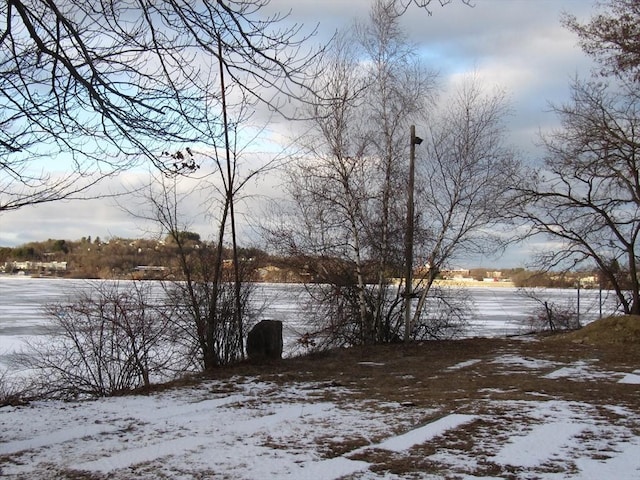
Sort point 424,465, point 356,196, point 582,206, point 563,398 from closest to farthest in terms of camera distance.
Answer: point 424,465 → point 563,398 → point 356,196 → point 582,206

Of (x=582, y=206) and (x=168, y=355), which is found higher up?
(x=582, y=206)

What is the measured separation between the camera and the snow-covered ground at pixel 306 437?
408cm

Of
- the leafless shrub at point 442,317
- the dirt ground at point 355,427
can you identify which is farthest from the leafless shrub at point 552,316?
the dirt ground at point 355,427

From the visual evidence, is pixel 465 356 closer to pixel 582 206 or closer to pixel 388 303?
pixel 388 303

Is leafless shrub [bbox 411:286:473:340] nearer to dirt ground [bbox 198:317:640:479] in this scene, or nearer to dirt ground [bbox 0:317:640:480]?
dirt ground [bbox 198:317:640:479]

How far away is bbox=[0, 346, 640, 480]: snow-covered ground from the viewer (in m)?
4.08

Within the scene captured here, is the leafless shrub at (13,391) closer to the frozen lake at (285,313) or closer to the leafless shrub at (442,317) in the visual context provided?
the frozen lake at (285,313)

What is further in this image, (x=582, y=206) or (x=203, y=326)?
(x=582, y=206)

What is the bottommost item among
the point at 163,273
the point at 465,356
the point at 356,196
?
the point at 465,356

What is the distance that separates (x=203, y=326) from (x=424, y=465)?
5.98 meters

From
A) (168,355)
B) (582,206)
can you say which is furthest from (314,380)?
(582,206)

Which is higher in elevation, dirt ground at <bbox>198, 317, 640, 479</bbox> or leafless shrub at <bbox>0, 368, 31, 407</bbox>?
dirt ground at <bbox>198, 317, 640, 479</bbox>

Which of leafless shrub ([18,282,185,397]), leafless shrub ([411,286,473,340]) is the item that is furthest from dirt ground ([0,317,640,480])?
leafless shrub ([411,286,473,340])

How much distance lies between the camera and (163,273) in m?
10.0
